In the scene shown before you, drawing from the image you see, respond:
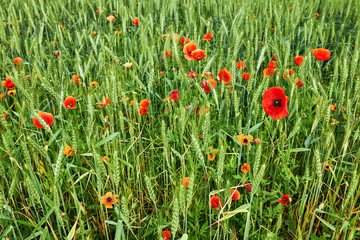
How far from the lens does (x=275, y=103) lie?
3.10 ft

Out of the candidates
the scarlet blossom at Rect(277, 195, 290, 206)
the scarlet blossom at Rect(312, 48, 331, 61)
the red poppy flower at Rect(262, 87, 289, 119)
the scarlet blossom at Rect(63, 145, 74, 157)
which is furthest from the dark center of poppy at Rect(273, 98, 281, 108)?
the scarlet blossom at Rect(63, 145, 74, 157)

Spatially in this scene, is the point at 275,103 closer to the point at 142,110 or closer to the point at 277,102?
the point at 277,102

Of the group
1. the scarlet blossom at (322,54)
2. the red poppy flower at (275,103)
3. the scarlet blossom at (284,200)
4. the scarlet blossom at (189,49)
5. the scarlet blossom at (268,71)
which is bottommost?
the scarlet blossom at (284,200)

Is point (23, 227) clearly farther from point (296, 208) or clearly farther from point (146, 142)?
point (296, 208)

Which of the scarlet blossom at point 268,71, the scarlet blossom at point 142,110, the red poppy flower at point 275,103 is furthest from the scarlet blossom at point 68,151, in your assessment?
the scarlet blossom at point 268,71

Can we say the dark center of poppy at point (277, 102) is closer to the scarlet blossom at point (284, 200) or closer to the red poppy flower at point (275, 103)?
the red poppy flower at point (275, 103)

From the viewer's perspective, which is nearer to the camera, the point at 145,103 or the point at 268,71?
the point at 145,103

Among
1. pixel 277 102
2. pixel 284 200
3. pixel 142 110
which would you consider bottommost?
pixel 284 200

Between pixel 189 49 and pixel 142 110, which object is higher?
pixel 189 49

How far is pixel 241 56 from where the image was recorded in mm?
1796

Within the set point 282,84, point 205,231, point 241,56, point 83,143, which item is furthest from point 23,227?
point 241,56

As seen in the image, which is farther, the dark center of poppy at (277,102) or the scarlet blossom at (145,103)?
the scarlet blossom at (145,103)

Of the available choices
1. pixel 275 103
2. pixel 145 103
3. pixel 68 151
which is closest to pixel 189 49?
pixel 145 103

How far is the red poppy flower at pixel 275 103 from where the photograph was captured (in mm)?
911
